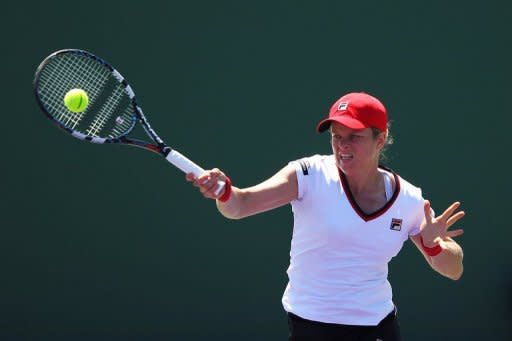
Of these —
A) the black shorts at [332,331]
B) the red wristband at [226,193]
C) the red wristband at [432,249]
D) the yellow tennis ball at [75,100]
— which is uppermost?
the red wristband at [432,249]

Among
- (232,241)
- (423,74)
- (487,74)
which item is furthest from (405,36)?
(232,241)

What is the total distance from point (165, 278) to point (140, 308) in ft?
0.75

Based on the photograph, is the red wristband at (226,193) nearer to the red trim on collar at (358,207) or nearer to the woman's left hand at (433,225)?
the red trim on collar at (358,207)

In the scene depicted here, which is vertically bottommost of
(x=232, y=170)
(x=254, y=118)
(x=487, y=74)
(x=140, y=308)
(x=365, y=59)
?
(x=140, y=308)

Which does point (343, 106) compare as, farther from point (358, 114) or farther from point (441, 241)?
point (441, 241)

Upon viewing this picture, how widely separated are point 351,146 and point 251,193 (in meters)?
0.40

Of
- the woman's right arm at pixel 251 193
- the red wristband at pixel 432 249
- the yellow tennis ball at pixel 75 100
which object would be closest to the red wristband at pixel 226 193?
the woman's right arm at pixel 251 193

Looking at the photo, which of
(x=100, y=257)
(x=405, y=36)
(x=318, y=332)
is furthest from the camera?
(x=405, y=36)

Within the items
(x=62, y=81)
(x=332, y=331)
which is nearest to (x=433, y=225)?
(x=332, y=331)

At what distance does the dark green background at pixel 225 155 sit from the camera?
4352 mm

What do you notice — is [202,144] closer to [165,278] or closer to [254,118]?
[254,118]

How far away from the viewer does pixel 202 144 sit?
4500mm

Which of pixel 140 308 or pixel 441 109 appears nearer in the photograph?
pixel 140 308

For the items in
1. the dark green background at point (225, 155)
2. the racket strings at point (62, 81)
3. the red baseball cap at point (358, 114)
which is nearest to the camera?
the red baseball cap at point (358, 114)
